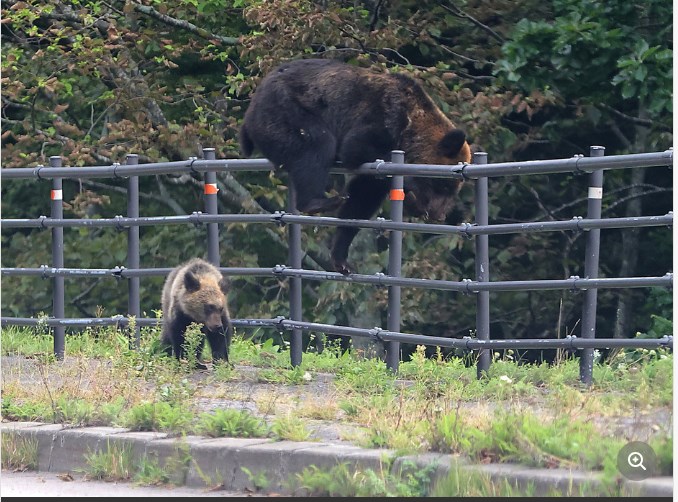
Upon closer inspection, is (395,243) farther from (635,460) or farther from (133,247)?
(635,460)

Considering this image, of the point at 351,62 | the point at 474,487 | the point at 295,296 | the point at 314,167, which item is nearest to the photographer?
the point at 474,487

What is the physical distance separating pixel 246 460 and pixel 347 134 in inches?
158

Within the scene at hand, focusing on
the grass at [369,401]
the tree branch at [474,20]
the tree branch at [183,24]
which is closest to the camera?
the grass at [369,401]

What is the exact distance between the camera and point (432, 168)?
909cm

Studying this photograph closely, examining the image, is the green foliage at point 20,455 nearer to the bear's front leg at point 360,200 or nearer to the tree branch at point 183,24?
the bear's front leg at point 360,200

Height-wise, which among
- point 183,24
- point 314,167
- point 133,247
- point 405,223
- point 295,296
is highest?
point 183,24

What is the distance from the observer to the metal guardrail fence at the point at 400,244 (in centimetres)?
849

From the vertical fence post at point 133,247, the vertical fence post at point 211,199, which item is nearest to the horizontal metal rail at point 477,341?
the vertical fence post at point 211,199

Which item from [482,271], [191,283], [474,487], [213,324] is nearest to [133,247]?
[191,283]

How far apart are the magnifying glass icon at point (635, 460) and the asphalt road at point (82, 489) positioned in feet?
5.91

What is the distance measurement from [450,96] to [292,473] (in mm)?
8476

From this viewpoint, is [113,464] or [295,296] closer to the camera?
[113,464]

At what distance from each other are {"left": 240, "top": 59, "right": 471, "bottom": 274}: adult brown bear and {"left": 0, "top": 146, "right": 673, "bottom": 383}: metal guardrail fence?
0.32m

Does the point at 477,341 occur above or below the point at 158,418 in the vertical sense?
above
